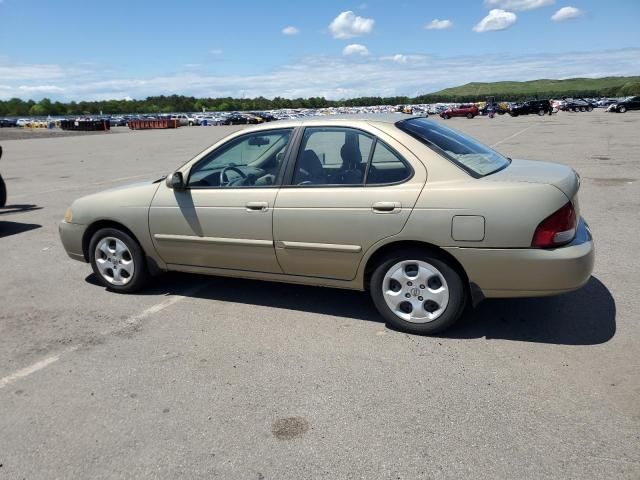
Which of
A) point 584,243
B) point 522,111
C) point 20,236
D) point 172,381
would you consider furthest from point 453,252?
point 522,111

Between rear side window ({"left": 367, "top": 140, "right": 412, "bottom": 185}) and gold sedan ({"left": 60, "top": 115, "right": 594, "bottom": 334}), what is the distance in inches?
0.4

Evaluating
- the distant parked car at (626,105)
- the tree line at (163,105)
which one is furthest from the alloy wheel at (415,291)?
the tree line at (163,105)

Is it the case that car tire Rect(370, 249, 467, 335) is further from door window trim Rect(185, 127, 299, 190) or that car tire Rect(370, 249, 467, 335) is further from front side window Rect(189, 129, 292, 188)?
front side window Rect(189, 129, 292, 188)

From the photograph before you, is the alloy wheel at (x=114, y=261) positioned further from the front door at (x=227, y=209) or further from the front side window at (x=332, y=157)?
the front side window at (x=332, y=157)

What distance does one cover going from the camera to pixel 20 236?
313 inches

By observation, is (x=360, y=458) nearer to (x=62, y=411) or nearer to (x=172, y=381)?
(x=172, y=381)

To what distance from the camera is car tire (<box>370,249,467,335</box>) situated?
3.84 meters

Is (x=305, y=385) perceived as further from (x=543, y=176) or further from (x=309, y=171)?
(x=543, y=176)

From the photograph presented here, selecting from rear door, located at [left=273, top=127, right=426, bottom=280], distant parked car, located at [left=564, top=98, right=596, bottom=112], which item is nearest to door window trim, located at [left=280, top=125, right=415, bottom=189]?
rear door, located at [left=273, top=127, right=426, bottom=280]

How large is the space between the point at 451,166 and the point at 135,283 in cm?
322

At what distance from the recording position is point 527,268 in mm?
3604

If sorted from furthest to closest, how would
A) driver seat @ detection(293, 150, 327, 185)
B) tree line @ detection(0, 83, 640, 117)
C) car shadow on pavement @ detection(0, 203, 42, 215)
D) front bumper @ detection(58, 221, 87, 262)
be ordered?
1. tree line @ detection(0, 83, 640, 117)
2. car shadow on pavement @ detection(0, 203, 42, 215)
3. front bumper @ detection(58, 221, 87, 262)
4. driver seat @ detection(293, 150, 327, 185)

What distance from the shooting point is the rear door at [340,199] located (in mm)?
3910

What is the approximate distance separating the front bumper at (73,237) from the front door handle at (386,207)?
3053 millimetres
